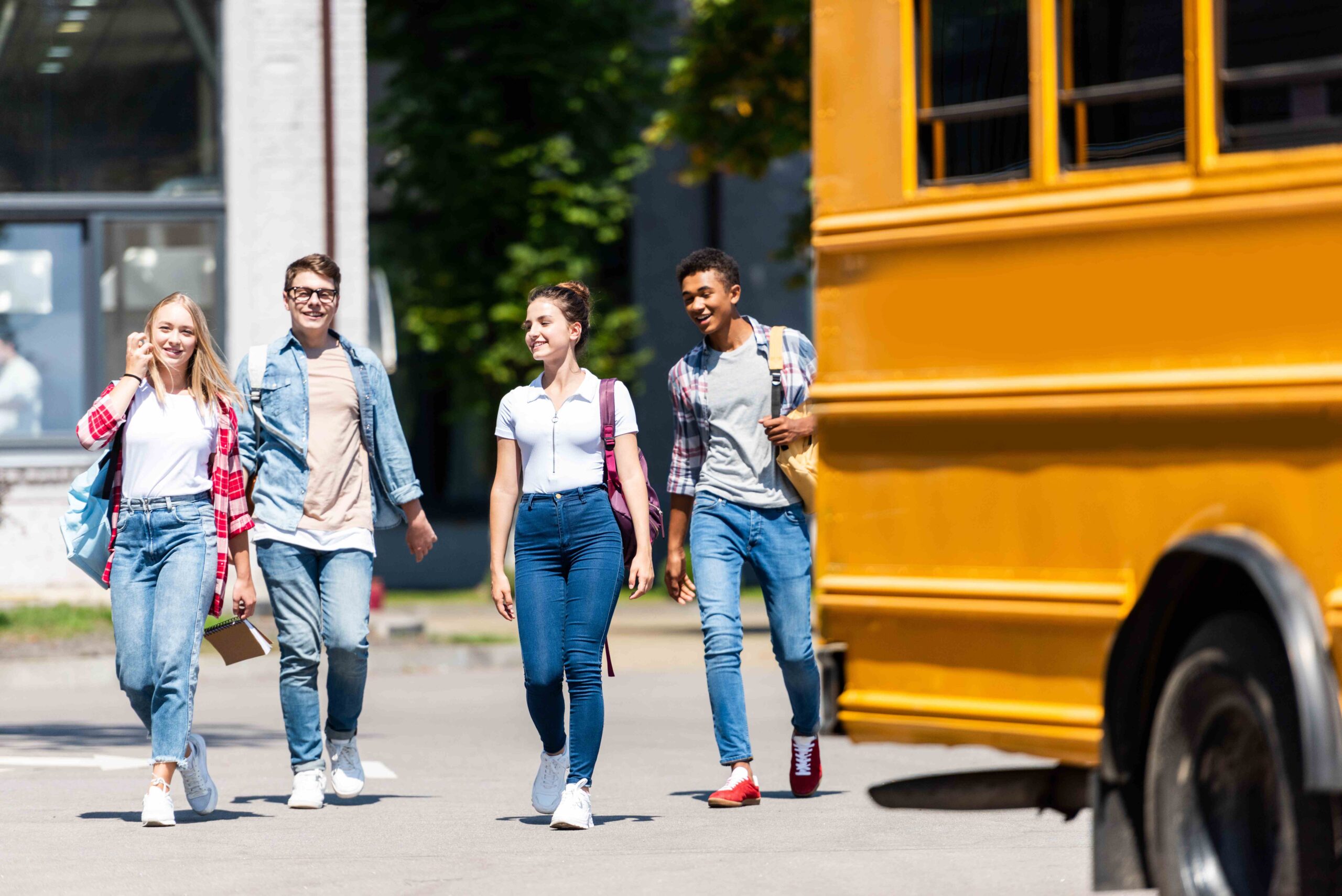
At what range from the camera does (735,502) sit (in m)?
7.94

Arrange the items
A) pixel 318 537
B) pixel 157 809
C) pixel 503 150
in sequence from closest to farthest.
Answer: pixel 157 809 → pixel 318 537 → pixel 503 150

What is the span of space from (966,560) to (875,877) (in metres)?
1.73

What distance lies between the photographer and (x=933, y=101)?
5.11 meters

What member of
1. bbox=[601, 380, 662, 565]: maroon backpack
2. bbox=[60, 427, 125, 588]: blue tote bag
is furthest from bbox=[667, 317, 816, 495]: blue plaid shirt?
bbox=[60, 427, 125, 588]: blue tote bag

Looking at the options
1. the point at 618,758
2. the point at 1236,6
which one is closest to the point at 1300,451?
the point at 1236,6

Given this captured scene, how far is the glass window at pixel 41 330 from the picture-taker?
1775cm

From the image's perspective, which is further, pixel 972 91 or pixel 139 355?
pixel 139 355

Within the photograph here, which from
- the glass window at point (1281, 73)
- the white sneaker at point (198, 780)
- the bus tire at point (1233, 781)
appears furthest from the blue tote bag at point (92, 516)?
the glass window at point (1281, 73)

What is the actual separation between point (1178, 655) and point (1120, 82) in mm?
1228

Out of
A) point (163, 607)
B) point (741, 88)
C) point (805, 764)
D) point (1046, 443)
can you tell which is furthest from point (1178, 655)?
point (741, 88)

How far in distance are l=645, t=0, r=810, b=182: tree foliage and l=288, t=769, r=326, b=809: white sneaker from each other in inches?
498

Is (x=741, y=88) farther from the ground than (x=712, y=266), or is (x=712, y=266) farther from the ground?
(x=741, y=88)

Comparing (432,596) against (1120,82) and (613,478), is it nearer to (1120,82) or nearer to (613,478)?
(613,478)

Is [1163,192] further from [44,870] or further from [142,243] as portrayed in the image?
[142,243]
